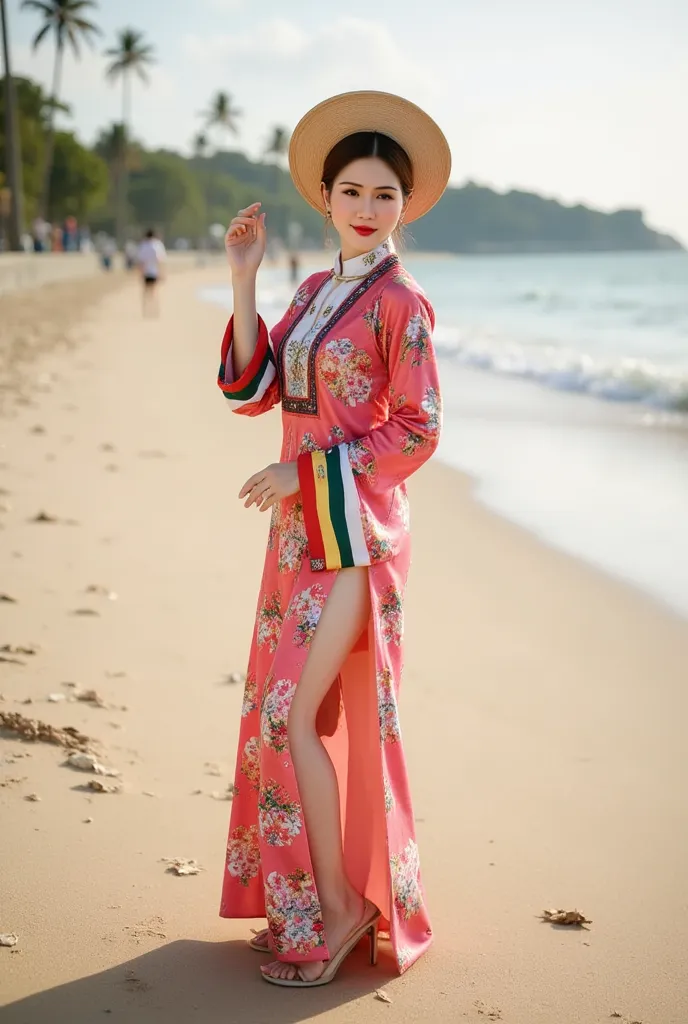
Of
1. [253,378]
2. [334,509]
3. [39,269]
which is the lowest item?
[334,509]

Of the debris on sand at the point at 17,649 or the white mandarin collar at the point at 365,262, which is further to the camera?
the debris on sand at the point at 17,649

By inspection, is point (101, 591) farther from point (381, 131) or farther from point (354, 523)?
point (381, 131)

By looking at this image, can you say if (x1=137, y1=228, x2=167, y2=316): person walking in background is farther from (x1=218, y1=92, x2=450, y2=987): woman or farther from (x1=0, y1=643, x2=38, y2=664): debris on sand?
(x1=218, y1=92, x2=450, y2=987): woman

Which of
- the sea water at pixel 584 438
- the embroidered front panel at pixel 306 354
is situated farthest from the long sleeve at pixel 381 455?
the sea water at pixel 584 438

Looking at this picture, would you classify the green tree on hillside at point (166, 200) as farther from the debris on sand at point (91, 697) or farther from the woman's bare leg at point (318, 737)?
the woman's bare leg at point (318, 737)

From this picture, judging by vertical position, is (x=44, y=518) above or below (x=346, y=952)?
above

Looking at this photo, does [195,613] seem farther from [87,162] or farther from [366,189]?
[87,162]

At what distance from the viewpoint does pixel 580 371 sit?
1759 cm

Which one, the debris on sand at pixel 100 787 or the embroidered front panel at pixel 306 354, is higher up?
the embroidered front panel at pixel 306 354

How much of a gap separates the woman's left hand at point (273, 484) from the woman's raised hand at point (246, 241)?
0.57 meters

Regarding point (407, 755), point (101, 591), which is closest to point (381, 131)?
point (407, 755)

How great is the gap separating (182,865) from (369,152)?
193 cm

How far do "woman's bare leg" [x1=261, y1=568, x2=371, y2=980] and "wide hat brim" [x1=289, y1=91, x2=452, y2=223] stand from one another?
956 mm

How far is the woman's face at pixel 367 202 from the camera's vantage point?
280 cm
